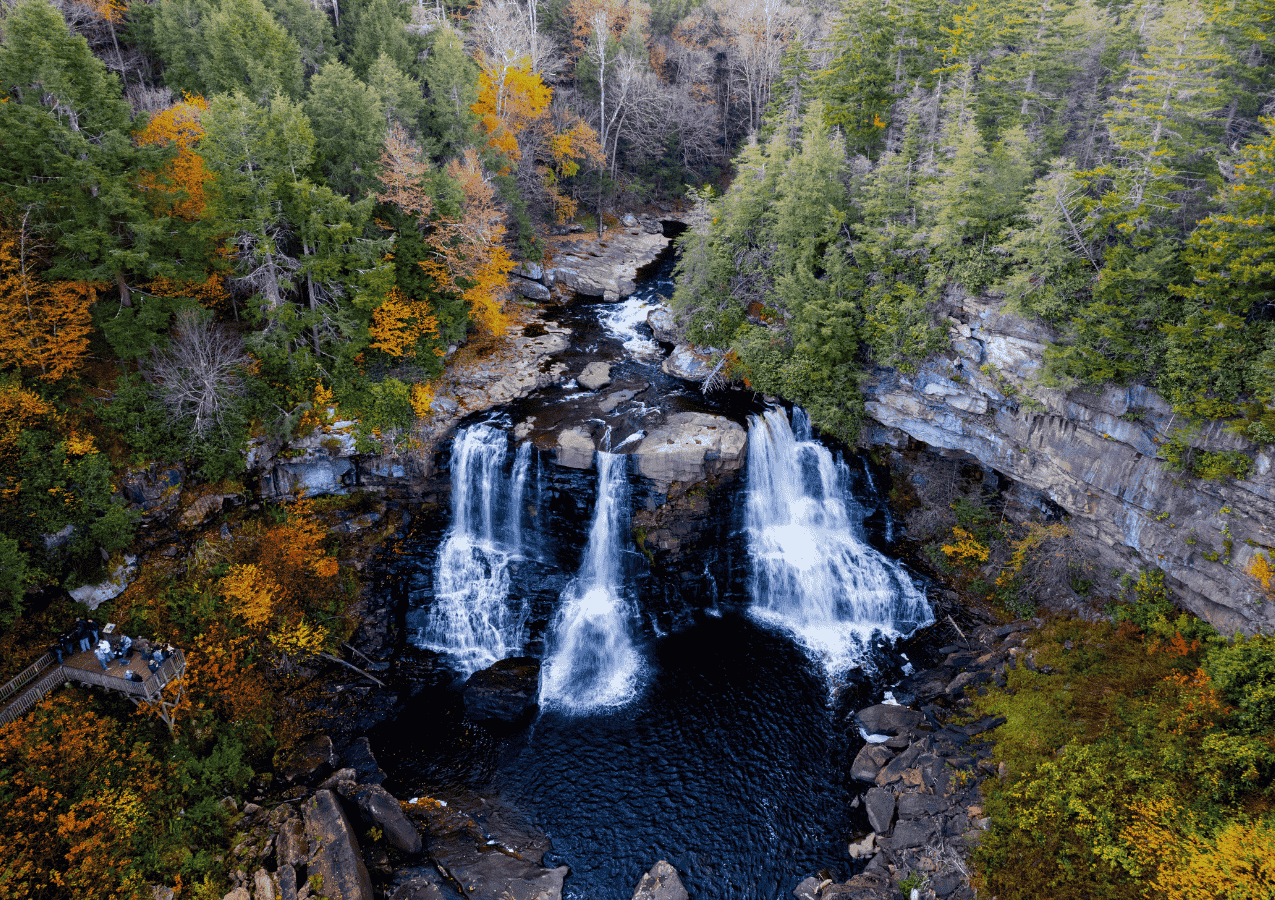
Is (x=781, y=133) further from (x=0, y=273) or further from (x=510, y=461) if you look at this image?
(x=0, y=273)

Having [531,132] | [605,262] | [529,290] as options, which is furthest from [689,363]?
[531,132]

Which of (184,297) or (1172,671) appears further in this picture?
(184,297)

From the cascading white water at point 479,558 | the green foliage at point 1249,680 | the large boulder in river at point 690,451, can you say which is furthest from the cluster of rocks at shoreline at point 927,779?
the cascading white water at point 479,558

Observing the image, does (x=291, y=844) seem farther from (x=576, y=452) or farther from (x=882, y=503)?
(x=882, y=503)

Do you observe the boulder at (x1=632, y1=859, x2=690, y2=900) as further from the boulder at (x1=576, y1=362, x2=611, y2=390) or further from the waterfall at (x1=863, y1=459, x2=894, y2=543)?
the boulder at (x1=576, y1=362, x2=611, y2=390)

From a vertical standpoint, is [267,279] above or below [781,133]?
below

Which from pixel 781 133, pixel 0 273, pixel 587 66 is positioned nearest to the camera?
pixel 0 273

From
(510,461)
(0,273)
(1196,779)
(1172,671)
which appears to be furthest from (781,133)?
(0,273)
